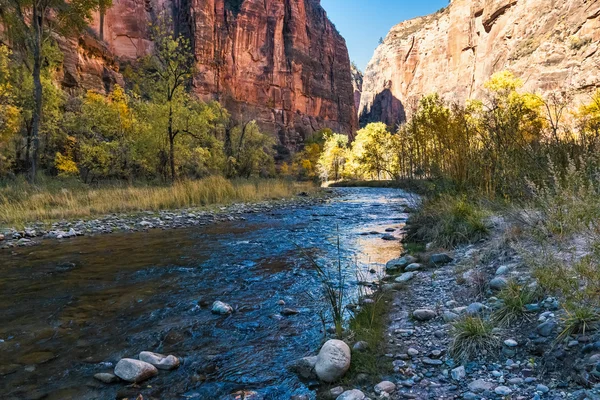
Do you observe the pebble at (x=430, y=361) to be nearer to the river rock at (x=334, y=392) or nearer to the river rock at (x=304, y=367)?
the river rock at (x=334, y=392)

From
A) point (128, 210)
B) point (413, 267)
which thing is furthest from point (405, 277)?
point (128, 210)

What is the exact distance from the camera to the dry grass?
1040cm

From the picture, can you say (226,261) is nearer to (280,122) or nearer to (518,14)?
(280,122)

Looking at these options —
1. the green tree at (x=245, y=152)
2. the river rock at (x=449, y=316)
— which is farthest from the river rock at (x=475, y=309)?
the green tree at (x=245, y=152)

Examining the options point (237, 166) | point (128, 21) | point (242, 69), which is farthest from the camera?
point (242, 69)

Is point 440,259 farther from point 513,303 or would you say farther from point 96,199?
point 96,199

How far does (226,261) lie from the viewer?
19.6 feet

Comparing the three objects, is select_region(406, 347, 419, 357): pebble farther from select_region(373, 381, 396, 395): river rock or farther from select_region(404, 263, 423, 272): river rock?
select_region(404, 263, 423, 272): river rock

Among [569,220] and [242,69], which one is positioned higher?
[242,69]

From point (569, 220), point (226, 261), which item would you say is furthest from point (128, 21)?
point (569, 220)

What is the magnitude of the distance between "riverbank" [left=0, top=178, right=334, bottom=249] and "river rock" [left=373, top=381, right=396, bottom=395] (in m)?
8.39

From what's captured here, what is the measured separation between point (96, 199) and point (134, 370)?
12.3m

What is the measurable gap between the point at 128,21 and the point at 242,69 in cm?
2266

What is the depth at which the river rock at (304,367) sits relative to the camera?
238 centimetres
